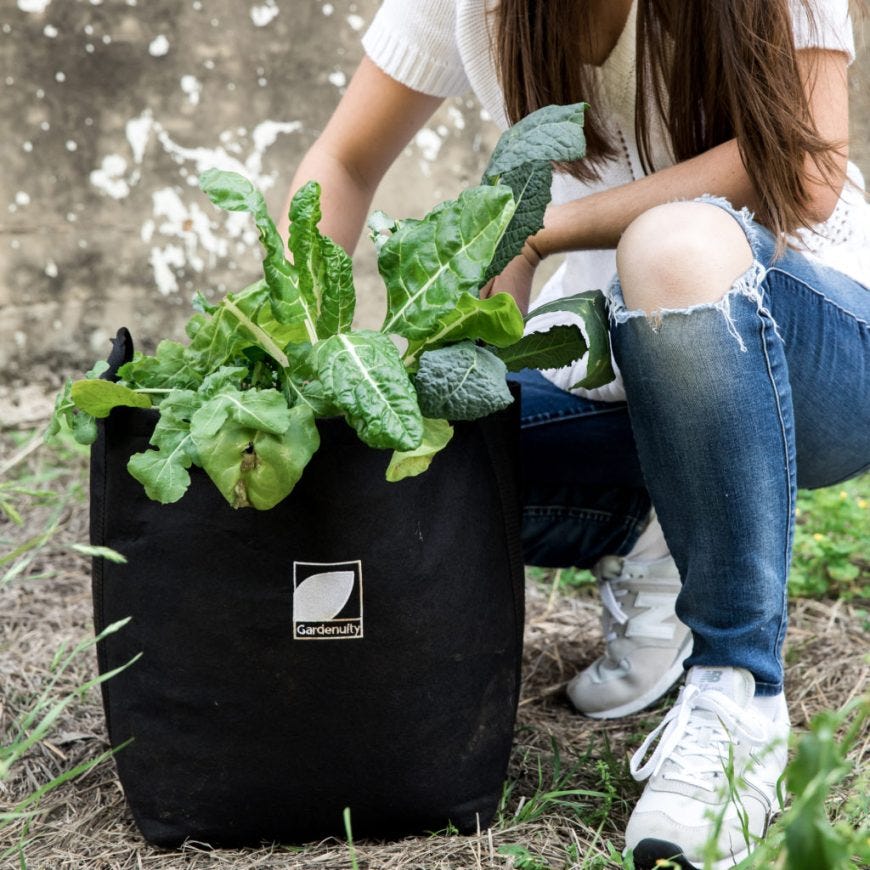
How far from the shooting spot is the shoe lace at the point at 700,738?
3.40 feet

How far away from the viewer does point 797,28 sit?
1.10m

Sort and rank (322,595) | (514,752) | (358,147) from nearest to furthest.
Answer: (322,595), (514,752), (358,147)

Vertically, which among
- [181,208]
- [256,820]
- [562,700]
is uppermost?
[181,208]

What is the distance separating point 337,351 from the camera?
2.91 feet

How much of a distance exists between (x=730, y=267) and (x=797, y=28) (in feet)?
0.91

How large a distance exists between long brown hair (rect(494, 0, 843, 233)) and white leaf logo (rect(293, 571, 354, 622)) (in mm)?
585

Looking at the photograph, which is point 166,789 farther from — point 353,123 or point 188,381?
point 353,123

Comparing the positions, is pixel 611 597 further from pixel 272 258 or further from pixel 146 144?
pixel 146 144

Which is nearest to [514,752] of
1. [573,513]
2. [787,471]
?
[573,513]

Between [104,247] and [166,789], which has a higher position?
[104,247]

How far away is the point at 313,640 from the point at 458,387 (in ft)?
0.88

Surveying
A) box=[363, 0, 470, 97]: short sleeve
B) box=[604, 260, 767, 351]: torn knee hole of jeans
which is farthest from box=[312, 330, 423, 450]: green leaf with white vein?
box=[363, 0, 470, 97]: short sleeve

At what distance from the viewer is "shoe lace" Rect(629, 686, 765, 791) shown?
104 centimetres

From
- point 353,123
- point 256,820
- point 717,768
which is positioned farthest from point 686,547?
point 353,123
